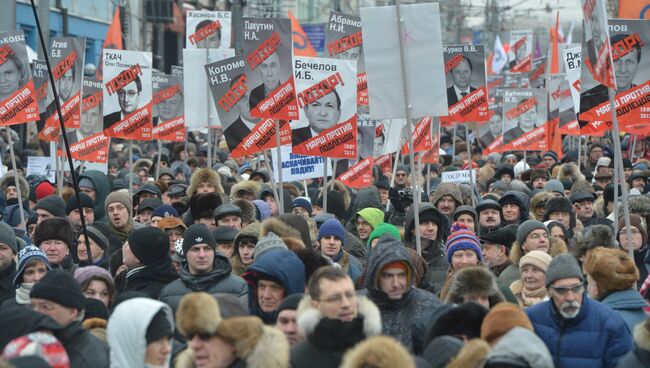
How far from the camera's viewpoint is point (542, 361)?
5.20 metres

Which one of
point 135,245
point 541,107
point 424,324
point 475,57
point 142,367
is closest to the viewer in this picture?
point 142,367

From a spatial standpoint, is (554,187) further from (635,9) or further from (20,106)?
(20,106)

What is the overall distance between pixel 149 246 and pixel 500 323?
3113mm

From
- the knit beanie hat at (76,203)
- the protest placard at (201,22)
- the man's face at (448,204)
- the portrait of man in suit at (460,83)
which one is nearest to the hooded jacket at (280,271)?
the knit beanie hat at (76,203)

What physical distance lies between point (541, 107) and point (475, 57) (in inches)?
163

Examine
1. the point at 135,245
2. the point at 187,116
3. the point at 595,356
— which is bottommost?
the point at 595,356

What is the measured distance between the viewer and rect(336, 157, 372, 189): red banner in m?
15.8

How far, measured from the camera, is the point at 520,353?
5.20m

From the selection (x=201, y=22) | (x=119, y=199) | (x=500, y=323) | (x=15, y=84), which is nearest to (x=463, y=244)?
(x=500, y=323)

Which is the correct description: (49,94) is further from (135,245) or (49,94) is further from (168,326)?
(168,326)

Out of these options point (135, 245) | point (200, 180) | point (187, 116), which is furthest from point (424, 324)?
point (187, 116)

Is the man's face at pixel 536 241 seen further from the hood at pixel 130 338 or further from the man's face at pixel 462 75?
the man's face at pixel 462 75

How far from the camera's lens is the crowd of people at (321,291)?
219 inches

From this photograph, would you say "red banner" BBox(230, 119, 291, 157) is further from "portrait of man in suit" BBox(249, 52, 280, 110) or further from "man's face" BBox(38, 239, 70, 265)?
"man's face" BBox(38, 239, 70, 265)
